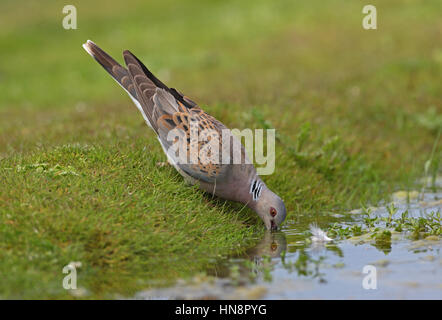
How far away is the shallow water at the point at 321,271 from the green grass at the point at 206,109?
1.02ft

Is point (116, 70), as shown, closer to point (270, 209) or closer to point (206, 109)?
point (206, 109)

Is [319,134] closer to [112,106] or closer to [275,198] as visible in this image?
[275,198]

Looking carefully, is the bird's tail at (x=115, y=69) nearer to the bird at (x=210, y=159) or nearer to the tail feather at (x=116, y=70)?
the tail feather at (x=116, y=70)

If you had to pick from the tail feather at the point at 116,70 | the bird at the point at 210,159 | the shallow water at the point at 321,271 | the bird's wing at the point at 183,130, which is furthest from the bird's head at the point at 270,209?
the tail feather at the point at 116,70

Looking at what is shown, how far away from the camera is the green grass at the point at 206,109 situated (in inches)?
235

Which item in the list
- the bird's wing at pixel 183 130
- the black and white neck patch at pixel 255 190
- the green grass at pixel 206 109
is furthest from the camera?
the black and white neck patch at pixel 255 190

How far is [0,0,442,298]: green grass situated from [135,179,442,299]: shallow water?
0.31 m

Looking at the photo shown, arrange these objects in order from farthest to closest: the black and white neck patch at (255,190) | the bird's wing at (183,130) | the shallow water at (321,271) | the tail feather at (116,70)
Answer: the tail feather at (116,70) → the black and white neck patch at (255,190) → the bird's wing at (183,130) → the shallow water at (321,271)

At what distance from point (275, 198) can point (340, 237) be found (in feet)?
2.74

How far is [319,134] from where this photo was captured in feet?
33.1
